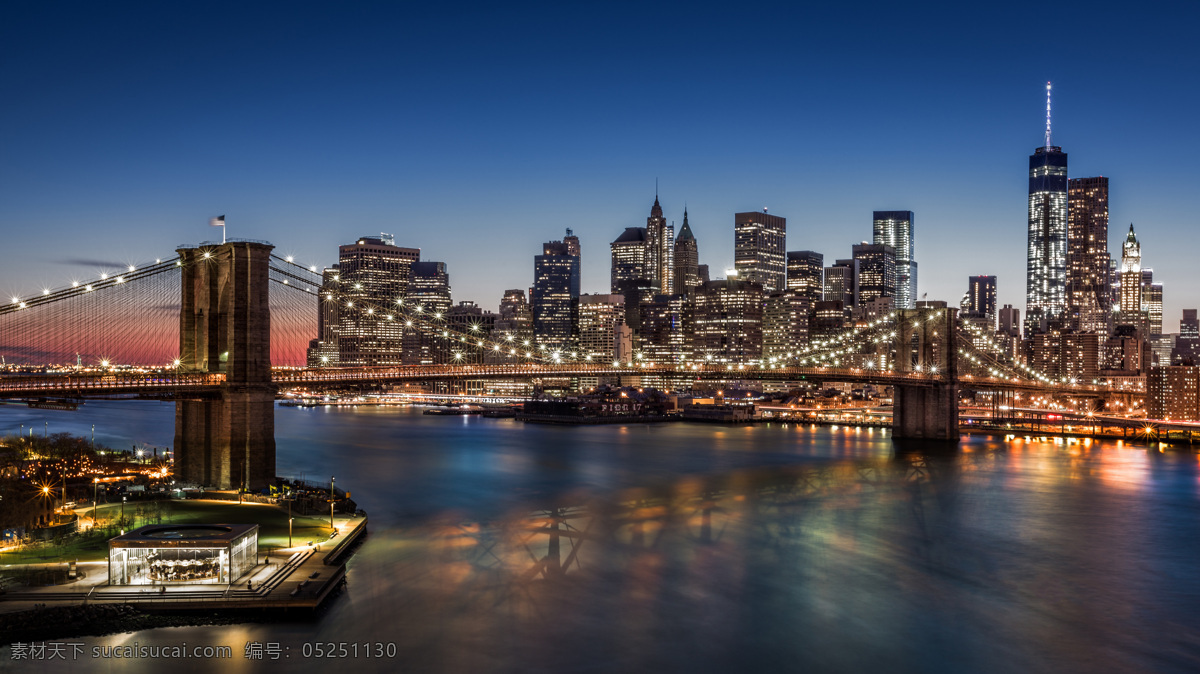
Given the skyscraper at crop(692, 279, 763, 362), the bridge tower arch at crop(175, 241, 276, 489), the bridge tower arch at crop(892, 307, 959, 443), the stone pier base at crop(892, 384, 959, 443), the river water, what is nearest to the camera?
the river water

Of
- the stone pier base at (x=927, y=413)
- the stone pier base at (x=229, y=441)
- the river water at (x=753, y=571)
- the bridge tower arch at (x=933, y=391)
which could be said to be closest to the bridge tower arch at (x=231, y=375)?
the stone pier base at (x=229, y=441)

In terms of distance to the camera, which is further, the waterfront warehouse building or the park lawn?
the park lawn

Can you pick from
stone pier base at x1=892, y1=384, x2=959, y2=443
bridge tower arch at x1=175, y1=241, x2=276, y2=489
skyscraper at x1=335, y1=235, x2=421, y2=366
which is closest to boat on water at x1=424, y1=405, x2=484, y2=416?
skyscraper at x1=335, y1=235, x2=421, y2=366

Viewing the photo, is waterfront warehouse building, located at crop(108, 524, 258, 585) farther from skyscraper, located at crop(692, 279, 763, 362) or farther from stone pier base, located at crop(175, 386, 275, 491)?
skyscraper, located at crop(692, 279, 763, 362)

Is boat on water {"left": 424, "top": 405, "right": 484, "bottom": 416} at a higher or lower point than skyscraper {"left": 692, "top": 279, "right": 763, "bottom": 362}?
lower

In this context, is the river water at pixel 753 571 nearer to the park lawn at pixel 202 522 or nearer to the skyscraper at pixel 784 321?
the park lawn at pixel 202 522
